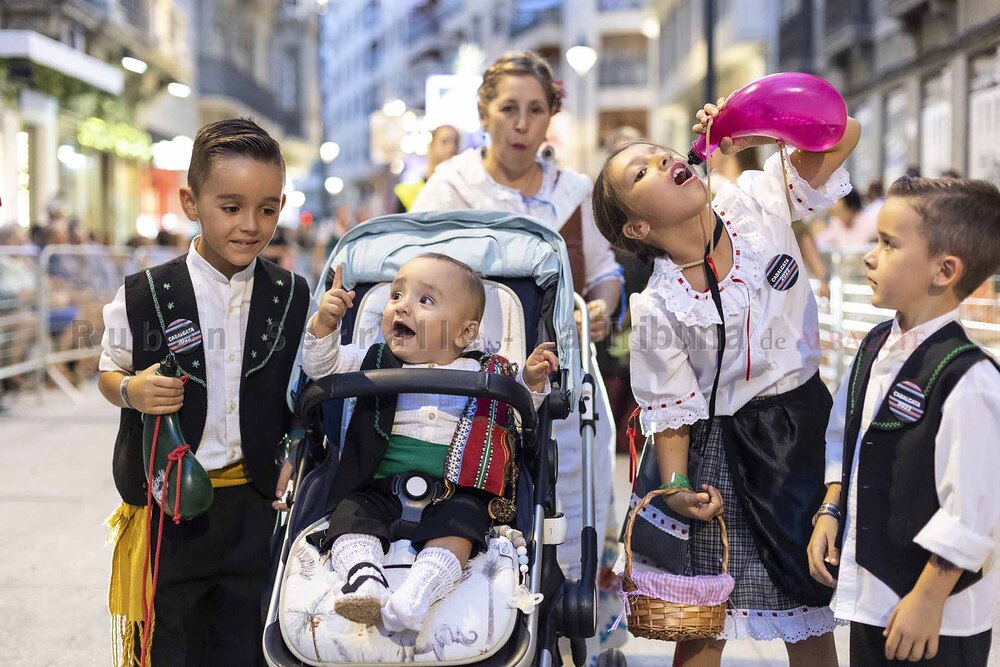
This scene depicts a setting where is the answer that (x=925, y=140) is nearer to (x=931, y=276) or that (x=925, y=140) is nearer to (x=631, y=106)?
(x=931, y=276)

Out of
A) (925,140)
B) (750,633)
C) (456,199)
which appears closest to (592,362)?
(456,199)

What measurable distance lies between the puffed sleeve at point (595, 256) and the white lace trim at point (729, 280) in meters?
1.36

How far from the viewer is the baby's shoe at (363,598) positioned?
2.31 meters

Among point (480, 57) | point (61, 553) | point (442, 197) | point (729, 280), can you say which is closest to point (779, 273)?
point (729, 280)

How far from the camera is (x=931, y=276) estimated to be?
2246 mm

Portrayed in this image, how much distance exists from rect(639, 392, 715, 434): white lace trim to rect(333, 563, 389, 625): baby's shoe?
2.50ft

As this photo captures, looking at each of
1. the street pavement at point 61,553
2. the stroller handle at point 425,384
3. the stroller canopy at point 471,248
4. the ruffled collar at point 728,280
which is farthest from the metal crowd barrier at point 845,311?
the stroller handle at point 425,384

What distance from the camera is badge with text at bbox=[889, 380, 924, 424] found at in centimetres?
221

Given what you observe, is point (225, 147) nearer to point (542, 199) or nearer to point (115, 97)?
point (542, 199)

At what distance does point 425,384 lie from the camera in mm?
2615

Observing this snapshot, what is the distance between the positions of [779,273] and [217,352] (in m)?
1.51

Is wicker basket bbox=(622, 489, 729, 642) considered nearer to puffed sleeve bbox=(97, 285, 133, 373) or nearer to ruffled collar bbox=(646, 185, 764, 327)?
ruffled collar bbox=(646, 185, 764, 327)

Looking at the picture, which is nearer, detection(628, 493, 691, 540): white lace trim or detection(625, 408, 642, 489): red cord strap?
detection(628, 493, 691, 540): white lace trim

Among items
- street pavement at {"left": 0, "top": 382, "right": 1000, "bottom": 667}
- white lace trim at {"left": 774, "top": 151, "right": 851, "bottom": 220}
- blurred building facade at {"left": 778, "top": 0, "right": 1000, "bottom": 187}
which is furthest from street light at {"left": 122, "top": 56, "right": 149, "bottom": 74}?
white lace trim at {"left": 774, "top": 151, "right": 851, "bottom": 220}
